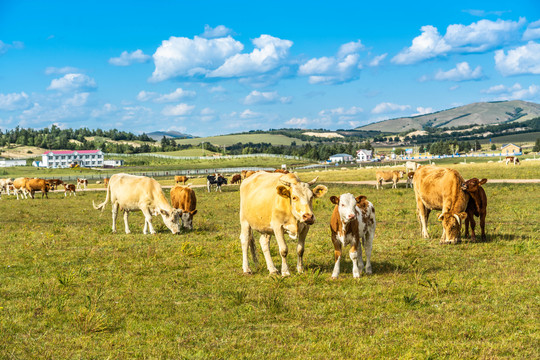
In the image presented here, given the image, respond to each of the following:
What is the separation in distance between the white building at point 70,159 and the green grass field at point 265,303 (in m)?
181

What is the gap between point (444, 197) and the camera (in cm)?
1577

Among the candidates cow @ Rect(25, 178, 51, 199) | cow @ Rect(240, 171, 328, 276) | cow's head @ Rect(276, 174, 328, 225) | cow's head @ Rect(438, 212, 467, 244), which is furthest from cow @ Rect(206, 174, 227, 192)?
cow's head @ Rect(276, 174, 328, 225)

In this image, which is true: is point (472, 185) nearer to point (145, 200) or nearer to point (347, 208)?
point (347, 208)

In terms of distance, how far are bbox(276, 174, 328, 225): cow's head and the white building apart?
184044 millimetres

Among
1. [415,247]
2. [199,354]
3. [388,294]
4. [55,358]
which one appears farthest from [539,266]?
[55,358]

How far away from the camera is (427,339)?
7.22 metres

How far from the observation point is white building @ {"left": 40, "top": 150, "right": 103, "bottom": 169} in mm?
184000

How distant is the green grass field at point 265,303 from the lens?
23.2 ft

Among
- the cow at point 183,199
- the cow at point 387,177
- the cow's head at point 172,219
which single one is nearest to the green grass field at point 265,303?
the cow's head at point 172,219

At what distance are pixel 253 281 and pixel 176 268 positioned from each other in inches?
107

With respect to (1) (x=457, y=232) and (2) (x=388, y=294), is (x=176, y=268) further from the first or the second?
(1) (x=457, y=232)

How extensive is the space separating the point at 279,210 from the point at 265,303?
261cm

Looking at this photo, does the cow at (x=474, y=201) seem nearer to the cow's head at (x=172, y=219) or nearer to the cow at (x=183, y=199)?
the cow's head at (x=172, y=219)

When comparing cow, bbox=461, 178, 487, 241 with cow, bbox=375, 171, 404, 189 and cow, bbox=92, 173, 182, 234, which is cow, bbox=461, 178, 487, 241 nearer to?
cow, bbox=92, 173, 182, 234
